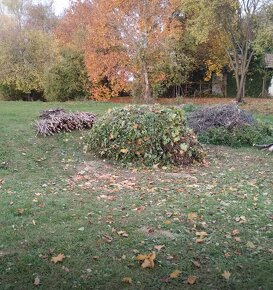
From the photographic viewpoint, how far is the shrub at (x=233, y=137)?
9.58 m

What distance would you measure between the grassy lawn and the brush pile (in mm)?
1623

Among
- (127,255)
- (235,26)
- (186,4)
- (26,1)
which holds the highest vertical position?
(26,1)

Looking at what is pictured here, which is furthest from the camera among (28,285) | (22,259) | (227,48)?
(227,48)

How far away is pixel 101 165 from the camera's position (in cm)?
721

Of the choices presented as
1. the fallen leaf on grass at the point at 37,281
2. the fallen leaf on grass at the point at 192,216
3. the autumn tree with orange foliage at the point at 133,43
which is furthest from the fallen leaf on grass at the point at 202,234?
the autumn tree with orange foliage at the point at 133,43

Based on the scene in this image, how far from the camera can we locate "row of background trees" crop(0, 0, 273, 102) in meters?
17.7

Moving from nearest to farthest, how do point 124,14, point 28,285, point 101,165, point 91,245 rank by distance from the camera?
point 28,285 → point 91,245 → point 101,165 → point 124,14

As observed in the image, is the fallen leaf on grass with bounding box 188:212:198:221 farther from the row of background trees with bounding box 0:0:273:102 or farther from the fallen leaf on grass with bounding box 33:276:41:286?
the row of background trees with bounding box 0:0:273:102

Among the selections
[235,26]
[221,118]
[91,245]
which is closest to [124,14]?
[235,26]

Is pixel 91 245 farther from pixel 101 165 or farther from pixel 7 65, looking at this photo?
→ pixel 7 65

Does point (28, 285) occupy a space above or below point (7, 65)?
below

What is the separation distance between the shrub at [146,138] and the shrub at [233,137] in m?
1.80

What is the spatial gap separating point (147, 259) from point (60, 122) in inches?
247

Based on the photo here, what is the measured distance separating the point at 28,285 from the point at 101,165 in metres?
4.24
